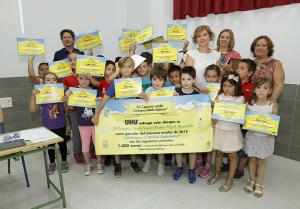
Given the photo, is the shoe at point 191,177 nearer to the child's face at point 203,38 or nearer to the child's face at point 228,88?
the child's face at point 228,88

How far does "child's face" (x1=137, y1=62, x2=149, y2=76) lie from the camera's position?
9.36 ft

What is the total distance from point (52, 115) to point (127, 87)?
1.03 metres

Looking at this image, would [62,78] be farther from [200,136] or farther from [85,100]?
[200,136]

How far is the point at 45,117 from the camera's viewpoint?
2.92 m

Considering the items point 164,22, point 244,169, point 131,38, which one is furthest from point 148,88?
point 164,22

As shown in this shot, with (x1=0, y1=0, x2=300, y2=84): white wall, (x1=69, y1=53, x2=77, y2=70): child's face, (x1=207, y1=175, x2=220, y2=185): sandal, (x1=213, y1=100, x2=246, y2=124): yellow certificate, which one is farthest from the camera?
(x1=0, y1=0, x2=300, y2=84): white wall

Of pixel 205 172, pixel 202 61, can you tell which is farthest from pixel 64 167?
pixel 202 61

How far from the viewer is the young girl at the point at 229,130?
2.45 m

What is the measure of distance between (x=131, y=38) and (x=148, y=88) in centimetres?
92

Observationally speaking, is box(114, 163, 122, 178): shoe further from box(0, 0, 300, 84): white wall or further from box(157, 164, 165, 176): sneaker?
box(0, 0, 300, 84): white wall

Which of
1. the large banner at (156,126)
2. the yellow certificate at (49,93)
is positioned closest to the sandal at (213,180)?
the large banner at (156,126)

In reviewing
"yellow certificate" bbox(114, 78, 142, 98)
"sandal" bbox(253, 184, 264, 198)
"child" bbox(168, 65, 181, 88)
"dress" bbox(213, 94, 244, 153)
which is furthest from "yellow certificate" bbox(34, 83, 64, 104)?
"sandal" bbox(253, 184, 264, 198)

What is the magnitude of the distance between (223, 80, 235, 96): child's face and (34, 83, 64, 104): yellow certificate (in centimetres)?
177

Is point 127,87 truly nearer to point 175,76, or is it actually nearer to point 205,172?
point 175,76
